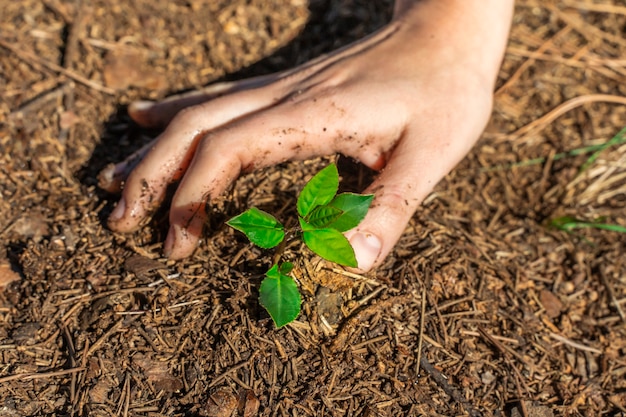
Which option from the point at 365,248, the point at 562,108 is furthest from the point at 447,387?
the point at 562,108

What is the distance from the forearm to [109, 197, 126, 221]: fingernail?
1.46 meters

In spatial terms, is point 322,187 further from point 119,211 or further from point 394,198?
point 119,211

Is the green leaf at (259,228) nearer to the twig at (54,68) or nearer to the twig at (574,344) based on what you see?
the twig at (574,344)

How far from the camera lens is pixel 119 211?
8.32 ft

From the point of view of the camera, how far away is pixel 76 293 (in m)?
2.42

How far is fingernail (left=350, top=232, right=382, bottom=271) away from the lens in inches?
90.9

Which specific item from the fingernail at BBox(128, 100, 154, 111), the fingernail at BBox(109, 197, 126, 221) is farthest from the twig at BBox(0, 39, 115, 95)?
the fingernail at BBox(109, 197, 126, 221)

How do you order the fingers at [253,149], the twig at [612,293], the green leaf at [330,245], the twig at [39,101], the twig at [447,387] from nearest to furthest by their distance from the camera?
1. the green leaf at [330,245]
2. the twig at [447,387]
3. the fingers at [253,149]
4. the twig at [612,293]
5. the twig at [39,101]

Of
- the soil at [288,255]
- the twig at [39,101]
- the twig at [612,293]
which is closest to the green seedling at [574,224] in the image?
the soil at [288,255]

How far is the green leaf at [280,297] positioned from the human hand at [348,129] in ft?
1.04

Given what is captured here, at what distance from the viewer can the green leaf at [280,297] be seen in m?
2.05

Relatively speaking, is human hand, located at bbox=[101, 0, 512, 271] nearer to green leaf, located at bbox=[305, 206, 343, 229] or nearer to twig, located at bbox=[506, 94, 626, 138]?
green leaf, located at bbox=[305, 206, 343, 229]

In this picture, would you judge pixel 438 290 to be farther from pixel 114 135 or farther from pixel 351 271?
pixel 114 135

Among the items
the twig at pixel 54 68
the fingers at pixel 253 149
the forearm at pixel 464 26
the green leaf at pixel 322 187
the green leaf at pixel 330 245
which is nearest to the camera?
the green leaf at pixel 330 245
